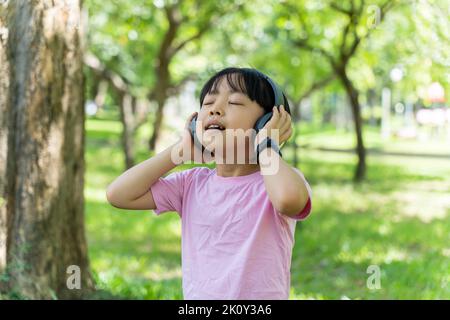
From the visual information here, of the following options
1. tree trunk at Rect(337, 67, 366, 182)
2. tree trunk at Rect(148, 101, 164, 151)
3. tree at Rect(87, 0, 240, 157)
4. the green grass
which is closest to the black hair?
the green grass

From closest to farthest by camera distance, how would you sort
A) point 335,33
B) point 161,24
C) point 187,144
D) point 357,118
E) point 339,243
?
point 187,144, point 339,243, point 357,118, point 335,33, point 161,24

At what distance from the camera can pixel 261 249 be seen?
215cm

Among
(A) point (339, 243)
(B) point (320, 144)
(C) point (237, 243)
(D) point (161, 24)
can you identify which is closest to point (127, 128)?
(D) point (161, 24)

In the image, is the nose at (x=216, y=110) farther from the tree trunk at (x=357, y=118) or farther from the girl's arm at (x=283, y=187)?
the tree trunk at (x=357, y=118)

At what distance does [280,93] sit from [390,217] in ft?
31.1

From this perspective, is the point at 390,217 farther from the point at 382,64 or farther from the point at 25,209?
the point at 382,64

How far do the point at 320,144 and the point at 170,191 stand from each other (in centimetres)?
2772

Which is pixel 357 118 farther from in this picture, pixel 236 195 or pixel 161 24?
pixel 236 195

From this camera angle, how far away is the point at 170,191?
2.39 metres

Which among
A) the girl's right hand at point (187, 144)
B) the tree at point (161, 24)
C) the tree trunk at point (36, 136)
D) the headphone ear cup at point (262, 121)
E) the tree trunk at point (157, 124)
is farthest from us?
the tree trunk at point (157, 124)

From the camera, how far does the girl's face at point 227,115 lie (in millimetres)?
2219

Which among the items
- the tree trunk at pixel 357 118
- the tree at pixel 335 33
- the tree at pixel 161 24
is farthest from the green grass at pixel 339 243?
the tree at pixel 161 24

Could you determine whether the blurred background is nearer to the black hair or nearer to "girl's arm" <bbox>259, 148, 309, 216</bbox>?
the black hair
